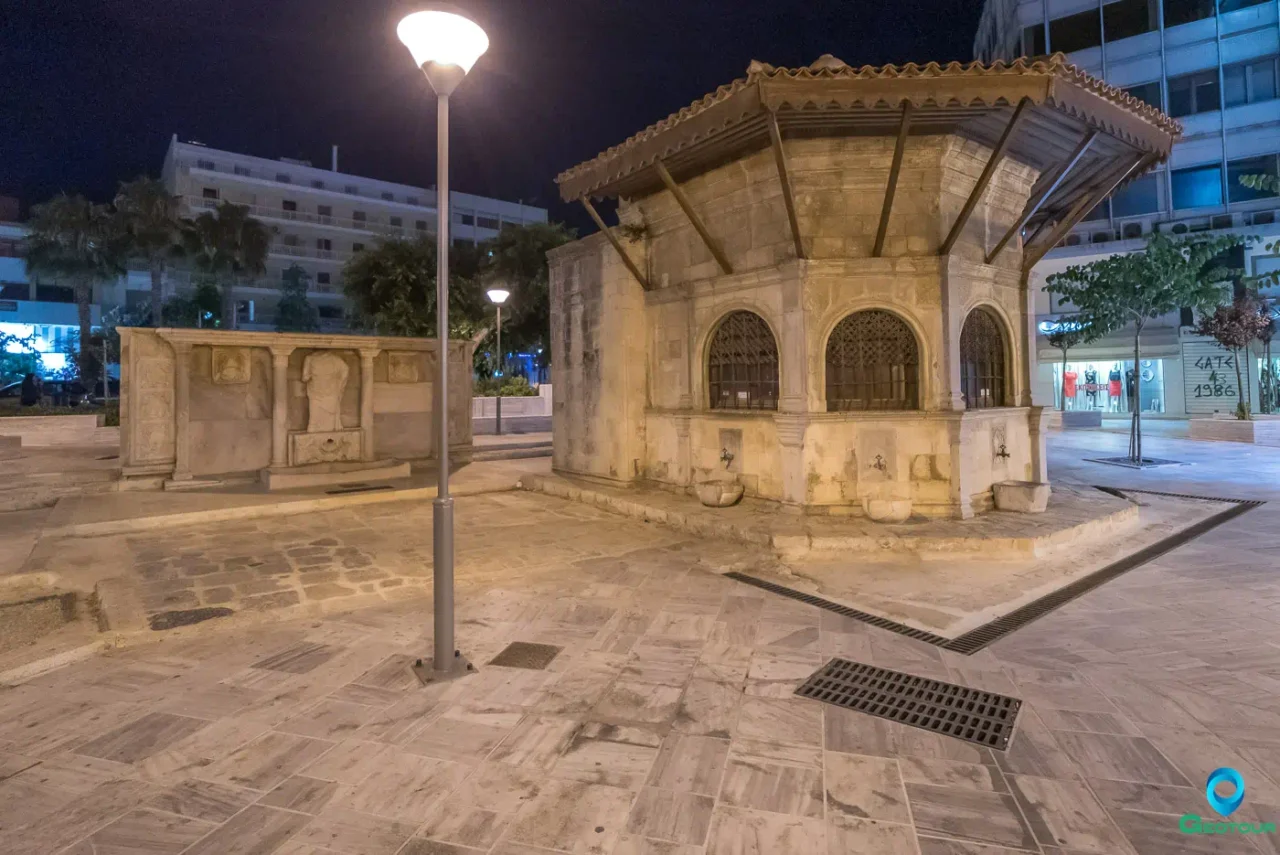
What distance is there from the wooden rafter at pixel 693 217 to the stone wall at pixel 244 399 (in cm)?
726

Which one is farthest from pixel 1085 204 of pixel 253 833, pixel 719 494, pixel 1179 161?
pixel 1179 161

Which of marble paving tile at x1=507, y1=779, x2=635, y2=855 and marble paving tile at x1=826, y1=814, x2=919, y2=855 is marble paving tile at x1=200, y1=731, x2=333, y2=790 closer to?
marble paving tile at x1=507, y1=779, x2=635, y2=855

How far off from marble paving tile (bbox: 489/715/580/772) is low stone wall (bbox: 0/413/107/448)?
2153 centimetres

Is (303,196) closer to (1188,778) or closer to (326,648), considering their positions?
(326,648)

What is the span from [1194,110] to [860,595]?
36.7m

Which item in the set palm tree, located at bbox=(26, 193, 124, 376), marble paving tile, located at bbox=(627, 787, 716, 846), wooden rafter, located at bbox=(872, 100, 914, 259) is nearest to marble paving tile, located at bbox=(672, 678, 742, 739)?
marble paving tile, located at bbox=(627, 787, 716, 846)

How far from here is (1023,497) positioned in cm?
799

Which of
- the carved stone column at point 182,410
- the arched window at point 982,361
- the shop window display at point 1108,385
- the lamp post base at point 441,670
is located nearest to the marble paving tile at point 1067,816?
the lamp post base at point 441,670

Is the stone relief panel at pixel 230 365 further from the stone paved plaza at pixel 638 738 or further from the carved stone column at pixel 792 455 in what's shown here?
the carved stone column at pixel 792 455

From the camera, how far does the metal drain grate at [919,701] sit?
135 inches

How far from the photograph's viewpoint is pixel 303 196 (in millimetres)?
47469

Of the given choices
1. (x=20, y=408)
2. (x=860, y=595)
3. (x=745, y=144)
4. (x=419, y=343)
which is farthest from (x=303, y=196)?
(x=860, y=595)

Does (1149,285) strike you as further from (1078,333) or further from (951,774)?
(951,774)

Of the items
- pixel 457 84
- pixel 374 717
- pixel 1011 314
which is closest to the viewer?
pixel 374 717
